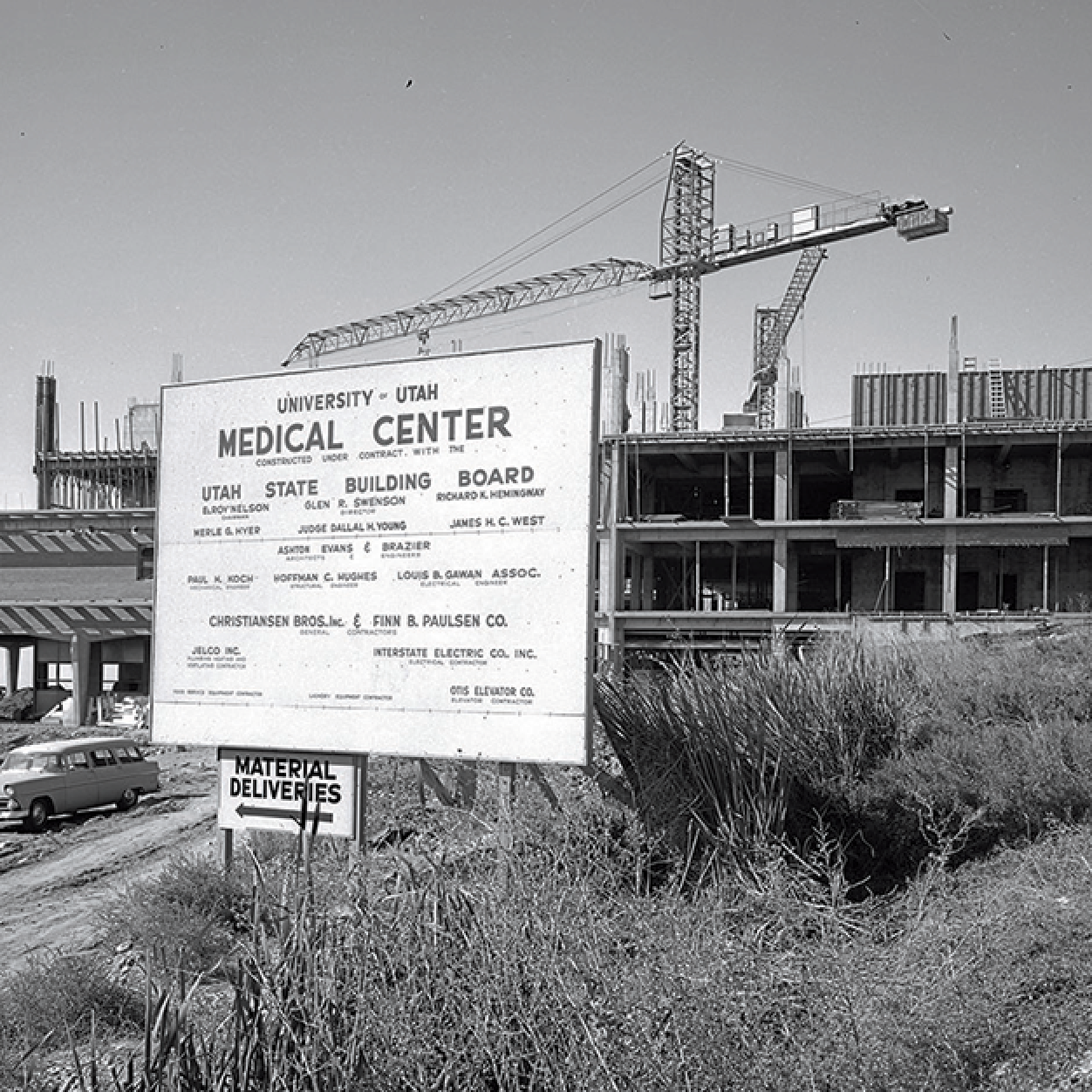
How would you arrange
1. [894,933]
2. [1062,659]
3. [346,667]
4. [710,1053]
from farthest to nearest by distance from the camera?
[1062,659], [346,667], [894,933], [710,1053]

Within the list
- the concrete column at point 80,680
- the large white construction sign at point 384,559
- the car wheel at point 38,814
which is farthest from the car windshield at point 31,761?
the concrete column at point 80,680

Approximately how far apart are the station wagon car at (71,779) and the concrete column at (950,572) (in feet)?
95.5

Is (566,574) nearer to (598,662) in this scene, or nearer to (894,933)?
(894,933)

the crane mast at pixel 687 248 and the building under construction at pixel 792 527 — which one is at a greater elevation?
the crane mast at pixel 687 248

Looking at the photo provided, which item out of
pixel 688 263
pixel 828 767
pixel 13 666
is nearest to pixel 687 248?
pixel 688 263

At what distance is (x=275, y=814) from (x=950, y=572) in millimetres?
39546

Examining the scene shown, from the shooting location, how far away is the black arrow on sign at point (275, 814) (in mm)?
8141

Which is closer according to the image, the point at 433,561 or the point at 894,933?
the point at 894,933

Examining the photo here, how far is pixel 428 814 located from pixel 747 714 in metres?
2.62

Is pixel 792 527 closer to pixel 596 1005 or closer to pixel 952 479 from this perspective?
pixel 952 479

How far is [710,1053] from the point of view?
4.34 m

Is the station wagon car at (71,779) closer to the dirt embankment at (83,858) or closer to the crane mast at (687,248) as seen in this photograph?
the dirt embankment at (83,858)

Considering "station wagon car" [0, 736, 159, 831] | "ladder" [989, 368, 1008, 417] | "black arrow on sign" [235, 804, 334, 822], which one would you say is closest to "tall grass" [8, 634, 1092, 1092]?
"black arrow on sign" [235, 804, 334, 822]

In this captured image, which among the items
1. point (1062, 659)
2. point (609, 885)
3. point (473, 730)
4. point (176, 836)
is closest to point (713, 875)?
point (609, 885)
